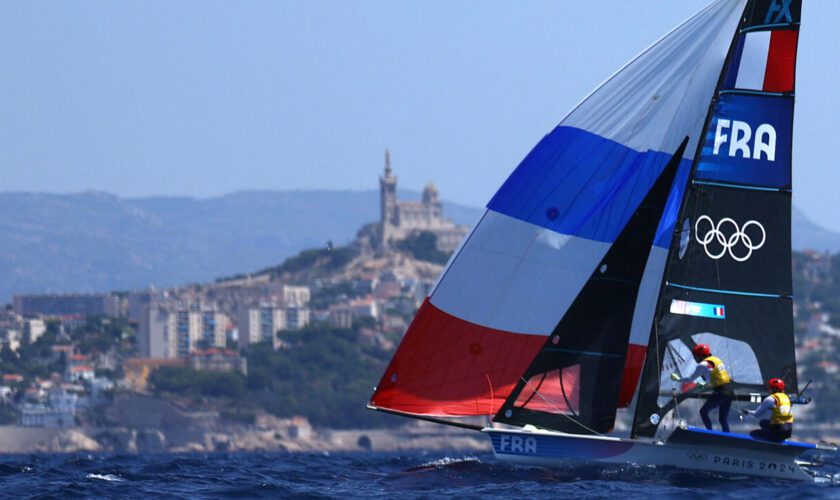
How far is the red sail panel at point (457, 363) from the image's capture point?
664 inches

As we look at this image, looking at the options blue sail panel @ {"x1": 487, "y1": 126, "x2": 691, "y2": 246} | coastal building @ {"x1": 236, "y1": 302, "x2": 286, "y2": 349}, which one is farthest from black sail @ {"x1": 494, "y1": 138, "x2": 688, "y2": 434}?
coastal building @ {"x1": 236, "y1": 302, "x2": 286, "y2": 349}

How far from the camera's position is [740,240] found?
1642cm

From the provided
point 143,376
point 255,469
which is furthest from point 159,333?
point 255,469

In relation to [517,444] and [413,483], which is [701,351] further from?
[413,483]

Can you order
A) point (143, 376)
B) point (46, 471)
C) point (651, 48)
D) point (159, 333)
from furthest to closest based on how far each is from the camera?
point (159, 333), point (143, 376), point (46, 471), point (651, 48)

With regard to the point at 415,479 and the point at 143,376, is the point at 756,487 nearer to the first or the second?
the point at 415,479

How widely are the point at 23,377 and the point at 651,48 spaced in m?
97.3

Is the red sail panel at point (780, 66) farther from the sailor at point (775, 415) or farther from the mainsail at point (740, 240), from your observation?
the sailor at point (775, 415)

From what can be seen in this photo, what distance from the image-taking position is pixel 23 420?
97500mm

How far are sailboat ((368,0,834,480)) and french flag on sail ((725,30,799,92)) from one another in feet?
0.04

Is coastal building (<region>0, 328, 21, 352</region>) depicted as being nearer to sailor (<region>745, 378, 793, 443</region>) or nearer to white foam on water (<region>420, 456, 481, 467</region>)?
white foam on water (<region>420, 456, 481, 467</region>)

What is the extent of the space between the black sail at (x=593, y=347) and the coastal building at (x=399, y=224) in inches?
6221

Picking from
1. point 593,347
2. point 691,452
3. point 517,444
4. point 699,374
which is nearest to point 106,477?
point 517,444

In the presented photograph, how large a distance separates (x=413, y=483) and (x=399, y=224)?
169 meters
